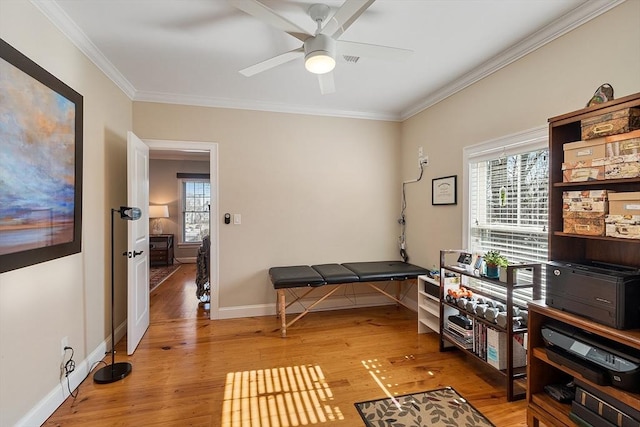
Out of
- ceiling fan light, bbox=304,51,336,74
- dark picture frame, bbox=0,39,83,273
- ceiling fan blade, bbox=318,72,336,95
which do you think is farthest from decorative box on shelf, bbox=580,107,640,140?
dark picture frame, bbox=0,39,83,273

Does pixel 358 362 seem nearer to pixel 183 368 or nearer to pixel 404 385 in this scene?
pixel 404 385

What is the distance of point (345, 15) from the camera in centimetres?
171

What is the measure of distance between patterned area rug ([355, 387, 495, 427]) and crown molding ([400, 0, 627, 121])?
2612 millimetres

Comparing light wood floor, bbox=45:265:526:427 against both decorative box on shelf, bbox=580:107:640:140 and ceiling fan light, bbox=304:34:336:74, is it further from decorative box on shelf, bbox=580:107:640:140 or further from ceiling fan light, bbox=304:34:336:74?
ceiling fan light, bbox=304:34:336:74

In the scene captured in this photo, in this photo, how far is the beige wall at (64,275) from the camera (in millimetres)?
1612

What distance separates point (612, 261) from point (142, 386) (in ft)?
10.4

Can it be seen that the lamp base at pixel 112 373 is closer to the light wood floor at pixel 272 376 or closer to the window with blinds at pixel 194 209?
the light wood floor at pixel 272 376

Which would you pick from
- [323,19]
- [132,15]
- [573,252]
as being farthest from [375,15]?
[573,252]

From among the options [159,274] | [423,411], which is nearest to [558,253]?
[423,411]

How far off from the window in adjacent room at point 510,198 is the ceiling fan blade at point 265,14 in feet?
6.13

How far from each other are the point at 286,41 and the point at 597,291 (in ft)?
8.20

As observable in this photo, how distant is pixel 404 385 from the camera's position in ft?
7.34

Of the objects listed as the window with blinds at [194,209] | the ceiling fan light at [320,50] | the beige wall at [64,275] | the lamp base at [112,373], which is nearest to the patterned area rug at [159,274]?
the window with blinds at [194,209]

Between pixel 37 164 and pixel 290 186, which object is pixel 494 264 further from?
pixel 37 164
